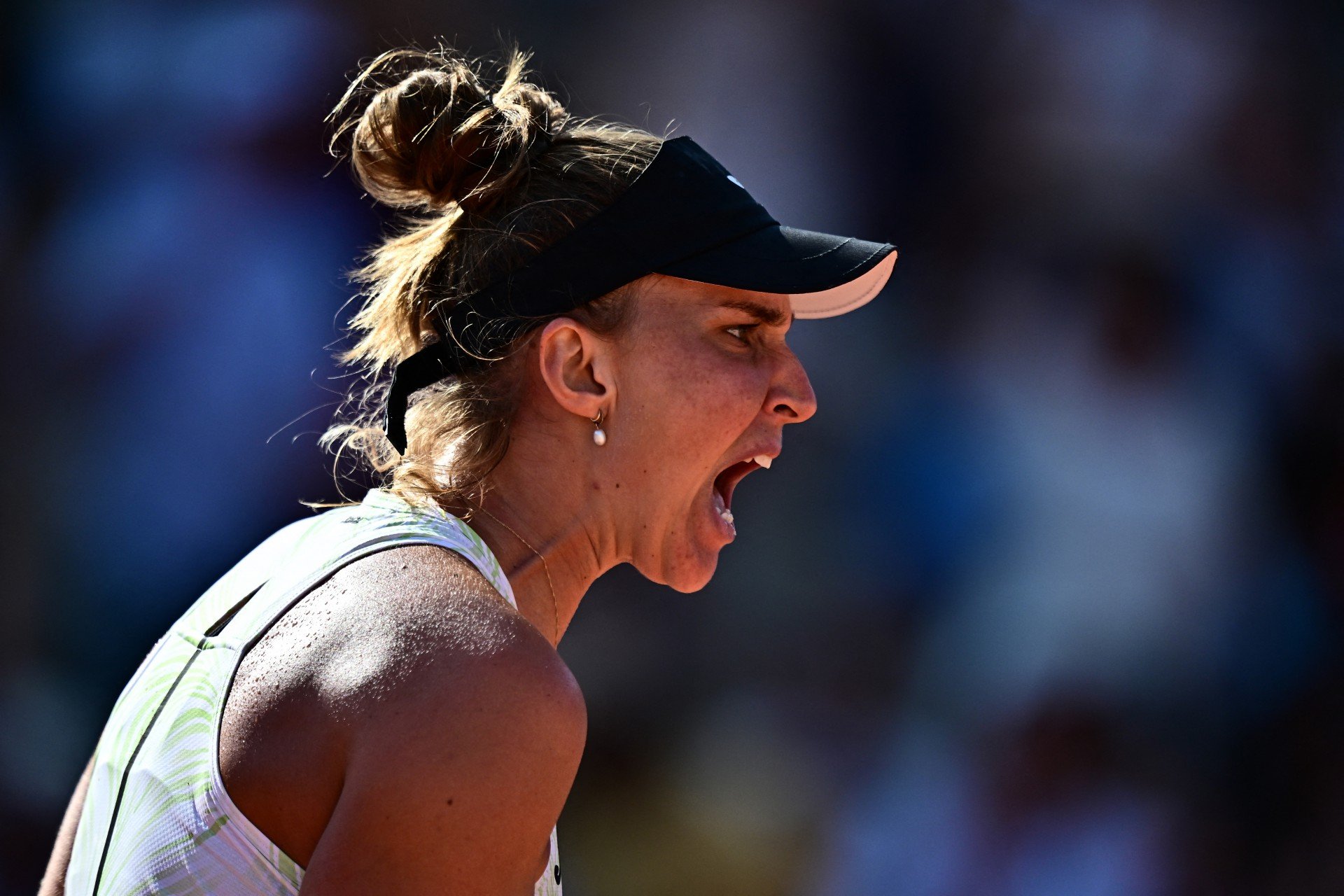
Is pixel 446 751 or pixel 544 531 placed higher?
pixel 446 751

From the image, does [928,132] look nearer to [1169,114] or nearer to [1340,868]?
[1169,114]

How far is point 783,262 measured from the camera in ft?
5.65

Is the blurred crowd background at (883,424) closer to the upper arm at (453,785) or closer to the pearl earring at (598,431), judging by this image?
the pearl earring at (598,431)

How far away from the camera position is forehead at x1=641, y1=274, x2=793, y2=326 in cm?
172

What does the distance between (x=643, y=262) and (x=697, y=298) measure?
98 millimetres

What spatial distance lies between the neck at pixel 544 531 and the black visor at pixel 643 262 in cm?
16

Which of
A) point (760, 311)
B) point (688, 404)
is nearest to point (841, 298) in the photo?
point (760, 311)

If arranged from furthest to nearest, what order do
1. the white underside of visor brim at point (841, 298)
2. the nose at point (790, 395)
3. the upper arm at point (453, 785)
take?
the white underside of visor brim at point (841, 298) < the nose at point (790, 395) < the upper arm at point (453, 785)

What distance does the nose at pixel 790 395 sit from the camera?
1.79m

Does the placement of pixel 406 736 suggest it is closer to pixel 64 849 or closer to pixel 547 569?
pixel 547 569

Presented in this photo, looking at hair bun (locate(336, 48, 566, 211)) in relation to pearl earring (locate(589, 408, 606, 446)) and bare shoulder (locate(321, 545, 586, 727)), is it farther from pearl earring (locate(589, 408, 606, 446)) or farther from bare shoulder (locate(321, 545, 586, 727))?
bare shoulder (locate(321, 545, 586, 727))

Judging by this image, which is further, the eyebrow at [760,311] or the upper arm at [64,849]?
the eyebrow at [760,311]

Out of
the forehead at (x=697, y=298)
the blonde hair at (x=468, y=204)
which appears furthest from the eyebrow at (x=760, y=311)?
the blonde hair at (x=468, y=204)

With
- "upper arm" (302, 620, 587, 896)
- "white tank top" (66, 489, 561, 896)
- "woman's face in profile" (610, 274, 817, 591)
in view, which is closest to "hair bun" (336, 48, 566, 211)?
"woman's face in profile" (610, 274, 817, 591)
